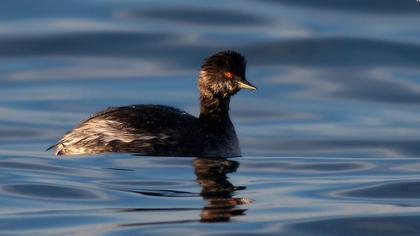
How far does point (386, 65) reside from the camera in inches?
899

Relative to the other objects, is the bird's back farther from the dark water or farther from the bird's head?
the bird's head

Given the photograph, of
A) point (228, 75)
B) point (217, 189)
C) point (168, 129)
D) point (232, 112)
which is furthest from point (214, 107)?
point (232, 112)

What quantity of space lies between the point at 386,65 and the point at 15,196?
1157 cm

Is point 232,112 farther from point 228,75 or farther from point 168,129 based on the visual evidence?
point 168,129

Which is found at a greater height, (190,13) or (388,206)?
(190,13)

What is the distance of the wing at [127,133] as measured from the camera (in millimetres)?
14242

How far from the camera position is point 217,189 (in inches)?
494

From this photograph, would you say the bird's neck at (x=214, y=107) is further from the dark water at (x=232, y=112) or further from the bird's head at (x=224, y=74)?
the dark water at (x=232, y=112)

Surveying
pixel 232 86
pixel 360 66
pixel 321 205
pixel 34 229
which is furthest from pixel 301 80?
pixel 34 229

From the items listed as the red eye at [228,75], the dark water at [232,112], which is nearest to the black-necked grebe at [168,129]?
the red eye at [228,75]

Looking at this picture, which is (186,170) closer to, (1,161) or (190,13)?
(1,161)

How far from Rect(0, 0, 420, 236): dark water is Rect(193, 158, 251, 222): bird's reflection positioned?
21mm

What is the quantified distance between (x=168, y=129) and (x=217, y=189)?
6.59 feet

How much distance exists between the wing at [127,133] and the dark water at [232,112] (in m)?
0.22
